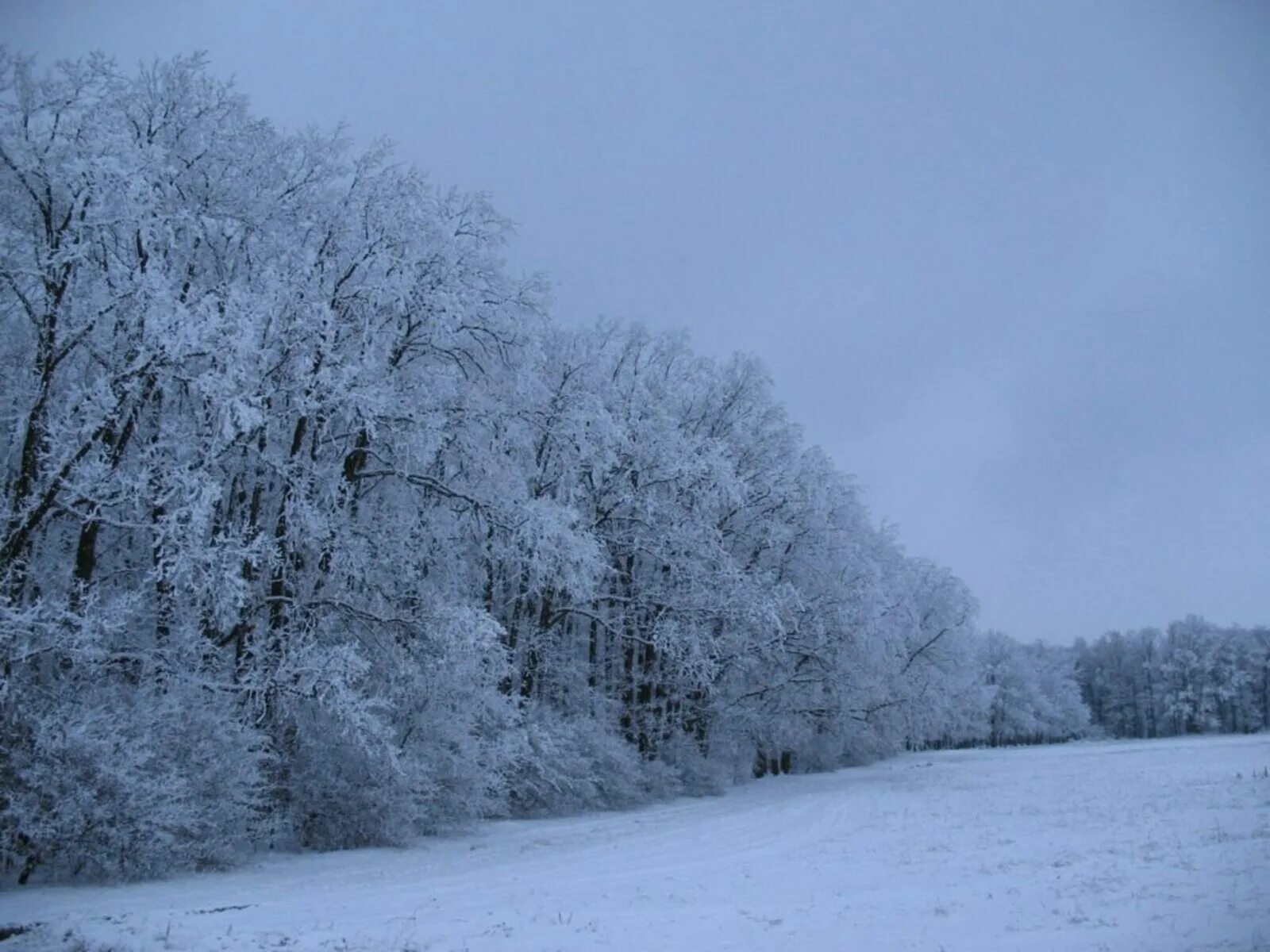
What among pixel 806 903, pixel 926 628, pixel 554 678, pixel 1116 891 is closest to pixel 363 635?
pixel 554 678

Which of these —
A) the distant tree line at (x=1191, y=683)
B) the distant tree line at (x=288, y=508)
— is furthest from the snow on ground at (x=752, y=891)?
the distant tree line at (x=1191, y=683)

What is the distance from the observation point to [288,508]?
15273 millimetres

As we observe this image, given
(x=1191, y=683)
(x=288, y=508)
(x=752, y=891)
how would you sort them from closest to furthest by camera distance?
(x=752, y=891) < (x=288, y=508) < (x=1191, y=683)

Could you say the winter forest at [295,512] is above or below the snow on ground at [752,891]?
above

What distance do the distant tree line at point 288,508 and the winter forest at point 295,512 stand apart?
2.6 inches

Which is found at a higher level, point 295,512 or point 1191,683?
point 295,512

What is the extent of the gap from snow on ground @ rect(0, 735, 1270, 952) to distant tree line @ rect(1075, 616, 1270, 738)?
97886 millimetres

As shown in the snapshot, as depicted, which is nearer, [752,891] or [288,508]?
[752,891]

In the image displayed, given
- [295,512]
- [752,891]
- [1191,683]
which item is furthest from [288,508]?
[1191,683]

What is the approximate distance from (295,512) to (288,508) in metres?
0.18

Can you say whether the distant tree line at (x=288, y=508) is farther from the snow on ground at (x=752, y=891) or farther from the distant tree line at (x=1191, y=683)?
the distant tree line at (x=1191, y=683)

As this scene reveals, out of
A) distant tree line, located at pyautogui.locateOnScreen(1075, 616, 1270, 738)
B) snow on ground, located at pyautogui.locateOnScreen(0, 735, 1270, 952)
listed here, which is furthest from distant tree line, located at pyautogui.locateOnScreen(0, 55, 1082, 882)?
distant tree line, located at pyautogui.locateOnScreen(1075, 616, 1270, 738)

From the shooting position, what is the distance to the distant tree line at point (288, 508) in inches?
472

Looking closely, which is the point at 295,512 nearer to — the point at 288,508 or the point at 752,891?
the point at 288,508
